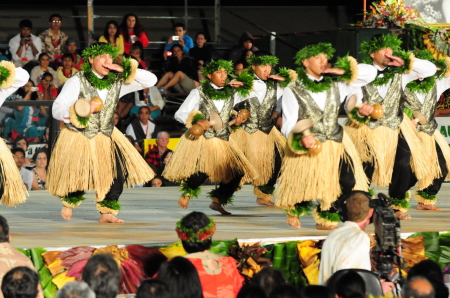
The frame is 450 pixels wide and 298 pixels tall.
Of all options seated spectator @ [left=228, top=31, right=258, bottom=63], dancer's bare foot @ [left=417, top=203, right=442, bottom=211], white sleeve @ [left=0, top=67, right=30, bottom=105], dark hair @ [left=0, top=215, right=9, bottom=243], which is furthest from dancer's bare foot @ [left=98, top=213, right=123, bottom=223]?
seated spectator @ [left=228, top=31, right=258, bottom=63]

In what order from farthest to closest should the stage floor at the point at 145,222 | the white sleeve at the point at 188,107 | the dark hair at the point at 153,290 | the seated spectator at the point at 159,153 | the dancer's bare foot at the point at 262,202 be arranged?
1. the seated spectator at the point at 159,153
2. the dancer's bare foot at the point at 262,202
3. the white sleeve at the point at 188,107
4. the stage floor at the point at 145,222
5. the dark hair at the point at 153,290

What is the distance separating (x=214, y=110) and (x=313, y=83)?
3.76ft

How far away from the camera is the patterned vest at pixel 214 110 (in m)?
7.17

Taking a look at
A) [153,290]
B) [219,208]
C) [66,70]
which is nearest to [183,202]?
[219,208]

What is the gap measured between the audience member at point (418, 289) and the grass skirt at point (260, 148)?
13.3 feet

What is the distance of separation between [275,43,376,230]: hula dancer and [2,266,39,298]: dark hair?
2.67 metres

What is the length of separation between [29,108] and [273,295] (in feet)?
18.7

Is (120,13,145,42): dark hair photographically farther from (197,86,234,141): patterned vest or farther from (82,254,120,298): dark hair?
(82,254,120,298): dark hair

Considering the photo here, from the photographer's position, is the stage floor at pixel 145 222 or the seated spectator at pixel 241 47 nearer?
the stage floor at pixel 145 222

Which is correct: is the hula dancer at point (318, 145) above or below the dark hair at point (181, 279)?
above

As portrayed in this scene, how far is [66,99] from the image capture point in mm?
6551

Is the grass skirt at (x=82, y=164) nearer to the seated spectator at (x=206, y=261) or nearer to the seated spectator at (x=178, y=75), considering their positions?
the seated spectator at (x=206, y=261)

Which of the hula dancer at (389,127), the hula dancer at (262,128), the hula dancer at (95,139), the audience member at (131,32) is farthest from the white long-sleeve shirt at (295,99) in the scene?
the audience member at (131,32)

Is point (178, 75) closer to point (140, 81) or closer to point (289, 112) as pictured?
point (140, 81)
